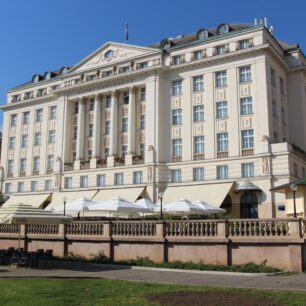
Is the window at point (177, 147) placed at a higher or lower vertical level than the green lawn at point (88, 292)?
higher

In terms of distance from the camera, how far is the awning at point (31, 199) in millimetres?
61941

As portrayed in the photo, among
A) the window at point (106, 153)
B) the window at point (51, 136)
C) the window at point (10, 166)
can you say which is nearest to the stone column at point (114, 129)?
the window at point (106, 153)

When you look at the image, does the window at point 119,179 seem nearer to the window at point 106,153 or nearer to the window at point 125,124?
the window at point 106,153

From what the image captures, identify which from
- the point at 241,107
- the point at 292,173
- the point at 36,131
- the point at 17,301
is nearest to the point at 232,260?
the point at 17,301

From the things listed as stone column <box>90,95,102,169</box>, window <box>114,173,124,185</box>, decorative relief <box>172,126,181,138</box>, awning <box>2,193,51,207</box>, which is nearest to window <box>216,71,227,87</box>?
decorative relief <box>172,126,181,138</box>

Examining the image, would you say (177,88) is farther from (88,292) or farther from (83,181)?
(88,292)

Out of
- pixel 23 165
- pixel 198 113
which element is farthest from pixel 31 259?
pixel 23 165

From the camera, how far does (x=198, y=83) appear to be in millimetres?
54688

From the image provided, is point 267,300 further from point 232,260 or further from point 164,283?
point 232,260

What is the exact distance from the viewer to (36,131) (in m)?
68.9

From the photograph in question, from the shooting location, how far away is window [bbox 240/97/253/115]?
50.7 m

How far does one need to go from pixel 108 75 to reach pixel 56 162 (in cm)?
1383

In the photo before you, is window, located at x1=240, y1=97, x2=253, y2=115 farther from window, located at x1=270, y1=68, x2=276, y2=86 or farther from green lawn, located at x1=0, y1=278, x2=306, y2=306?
green lawn, located at x1=0, y1=278, x2=306, y2=306

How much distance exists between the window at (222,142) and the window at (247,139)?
80.4 inches
